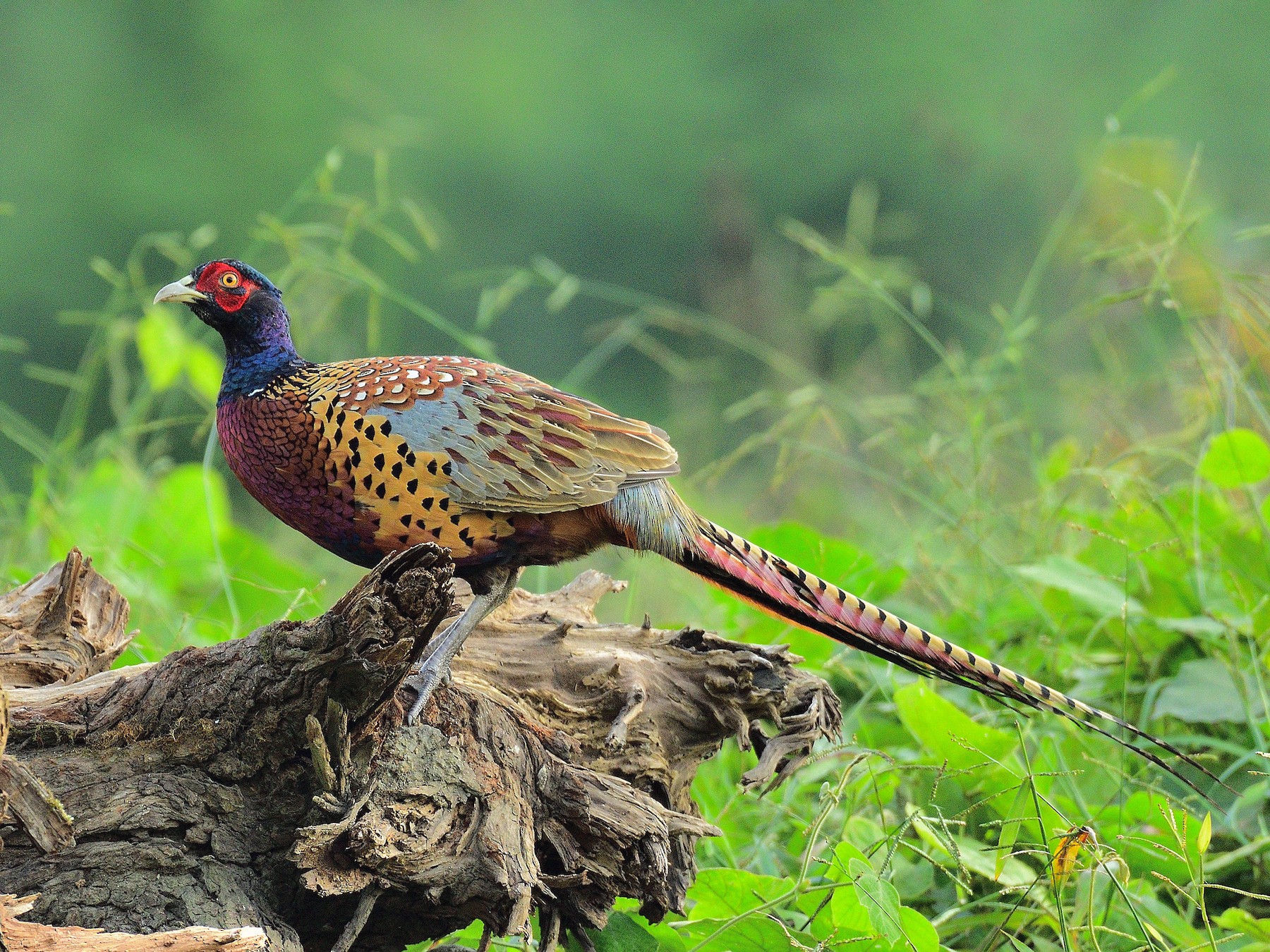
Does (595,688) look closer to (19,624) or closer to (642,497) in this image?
(642,497)

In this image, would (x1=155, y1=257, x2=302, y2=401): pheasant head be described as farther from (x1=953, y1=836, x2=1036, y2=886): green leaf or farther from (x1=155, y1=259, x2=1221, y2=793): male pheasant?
(x1=953, y1=836, x2=1036, y2=886): green leaf

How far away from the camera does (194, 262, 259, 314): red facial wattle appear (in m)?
3.50

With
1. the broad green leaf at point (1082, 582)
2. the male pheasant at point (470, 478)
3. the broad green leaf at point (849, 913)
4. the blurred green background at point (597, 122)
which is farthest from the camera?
the blurred green background at point (597, 122)

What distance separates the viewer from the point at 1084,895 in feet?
10.9

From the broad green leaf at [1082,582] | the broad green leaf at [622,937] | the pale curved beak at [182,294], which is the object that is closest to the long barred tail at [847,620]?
the broad green leaf at [622,937]

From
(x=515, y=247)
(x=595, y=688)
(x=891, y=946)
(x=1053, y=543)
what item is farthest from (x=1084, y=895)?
(x=515, y=247)

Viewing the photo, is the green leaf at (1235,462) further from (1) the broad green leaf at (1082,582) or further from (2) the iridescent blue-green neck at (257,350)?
(2) the iridescent blue-green neck at (257,350)

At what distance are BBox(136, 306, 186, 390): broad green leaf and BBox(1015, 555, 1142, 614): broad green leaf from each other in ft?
12.4

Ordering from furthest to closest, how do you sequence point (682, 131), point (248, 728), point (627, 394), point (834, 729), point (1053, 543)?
point (682, 131) < point (627, 394) < point (1053, 543) < point (834, 729) < point (248, 728)

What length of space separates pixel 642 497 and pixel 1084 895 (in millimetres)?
1604

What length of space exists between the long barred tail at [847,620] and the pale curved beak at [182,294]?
5.12ft

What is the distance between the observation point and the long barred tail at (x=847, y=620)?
3.13 meters

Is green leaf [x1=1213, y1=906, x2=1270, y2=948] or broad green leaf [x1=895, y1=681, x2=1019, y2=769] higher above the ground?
broad green leaf [x1=895, y1=681, x2=1019, y2=769]

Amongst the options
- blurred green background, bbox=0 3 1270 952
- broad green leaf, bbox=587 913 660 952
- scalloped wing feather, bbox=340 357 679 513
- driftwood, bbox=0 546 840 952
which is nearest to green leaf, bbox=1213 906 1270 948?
blurred green background, bbox=0 3 1270 952
